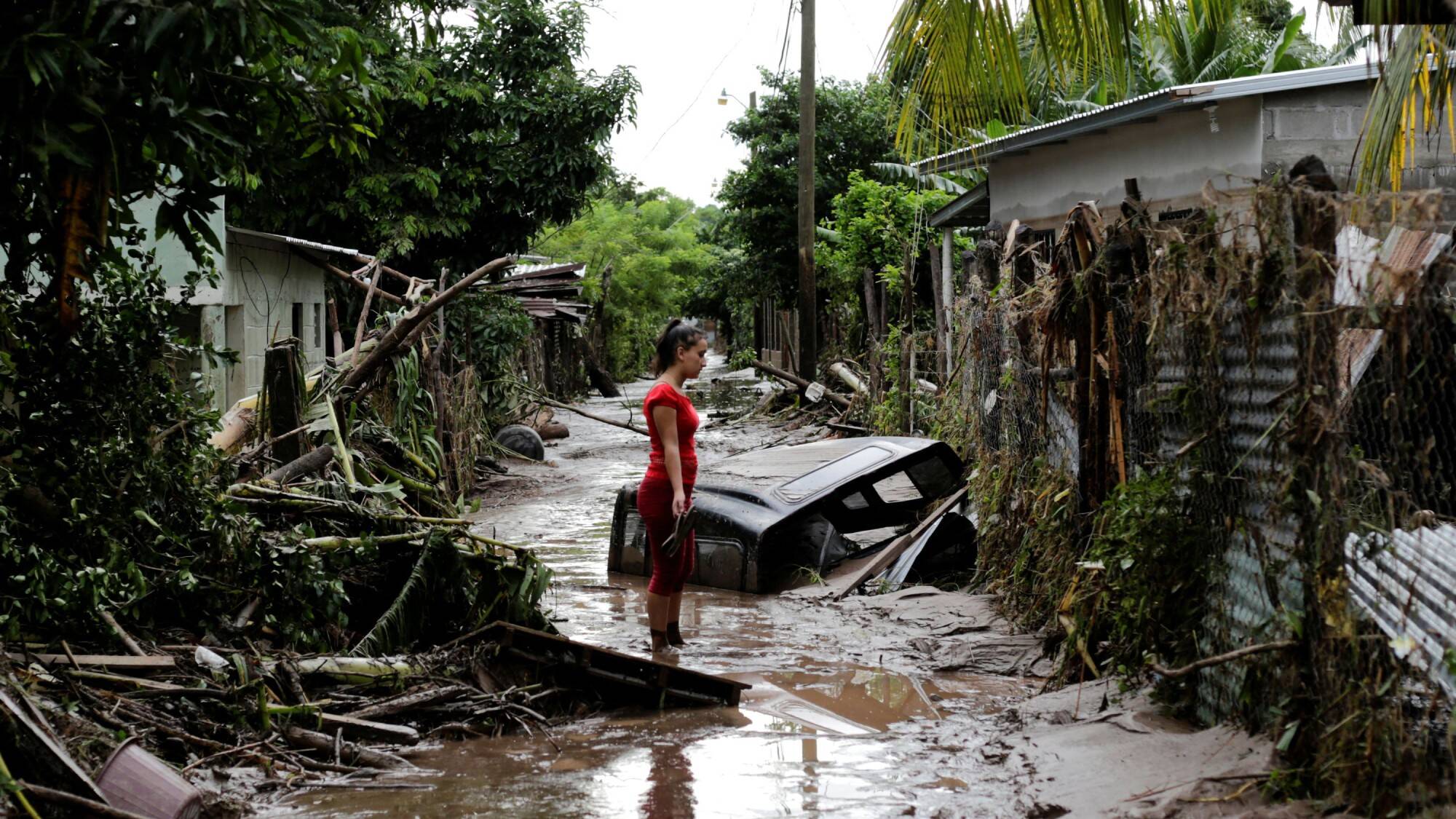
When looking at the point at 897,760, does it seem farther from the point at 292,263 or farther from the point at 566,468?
the point at 292,263

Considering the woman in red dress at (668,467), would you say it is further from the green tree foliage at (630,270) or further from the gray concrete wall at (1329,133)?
the green tree foliage at (630,270)

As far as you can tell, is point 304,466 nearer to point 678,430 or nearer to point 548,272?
point 678,430

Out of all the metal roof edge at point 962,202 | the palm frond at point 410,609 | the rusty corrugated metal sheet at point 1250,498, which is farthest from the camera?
the metal roof edge at point 962,202

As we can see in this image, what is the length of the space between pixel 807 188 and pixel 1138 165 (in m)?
7.84

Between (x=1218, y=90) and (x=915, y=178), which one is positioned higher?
(x=915, y=178)

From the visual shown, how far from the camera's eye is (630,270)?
41.4 metres

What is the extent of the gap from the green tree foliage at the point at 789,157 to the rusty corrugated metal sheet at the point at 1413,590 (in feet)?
77.5

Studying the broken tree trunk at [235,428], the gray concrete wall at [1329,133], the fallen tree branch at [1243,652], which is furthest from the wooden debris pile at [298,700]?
the gray concrete wall at [1329,133]

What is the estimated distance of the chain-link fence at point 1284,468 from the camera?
3371 millimetres

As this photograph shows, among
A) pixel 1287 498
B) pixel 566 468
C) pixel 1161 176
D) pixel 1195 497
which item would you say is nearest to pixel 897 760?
pixel 1195 497

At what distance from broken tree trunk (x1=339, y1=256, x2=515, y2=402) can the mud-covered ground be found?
321cm

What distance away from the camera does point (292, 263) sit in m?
16.8

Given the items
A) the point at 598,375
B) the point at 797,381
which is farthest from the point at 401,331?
the point at 598,375

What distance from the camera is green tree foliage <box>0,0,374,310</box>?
3.89m
